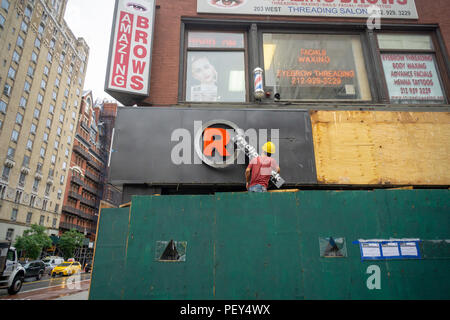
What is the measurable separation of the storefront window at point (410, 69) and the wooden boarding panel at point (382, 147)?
1042 mm

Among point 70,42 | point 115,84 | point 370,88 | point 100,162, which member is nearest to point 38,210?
point 100,162

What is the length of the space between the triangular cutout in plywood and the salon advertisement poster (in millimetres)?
7275

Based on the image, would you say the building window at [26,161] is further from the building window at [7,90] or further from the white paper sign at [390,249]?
the white paper sign at [390,249]

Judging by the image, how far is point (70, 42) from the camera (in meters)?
63.4

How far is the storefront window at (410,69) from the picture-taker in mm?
8242

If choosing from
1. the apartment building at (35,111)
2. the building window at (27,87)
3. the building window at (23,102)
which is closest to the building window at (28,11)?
the apartment building at (35,111)

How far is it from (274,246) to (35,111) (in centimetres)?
5980

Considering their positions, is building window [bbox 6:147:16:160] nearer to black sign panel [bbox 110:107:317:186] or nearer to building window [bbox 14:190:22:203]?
building window [bbox 14:190:22:203]

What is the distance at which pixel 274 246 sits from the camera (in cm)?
444

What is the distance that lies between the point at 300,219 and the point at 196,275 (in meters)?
1.91

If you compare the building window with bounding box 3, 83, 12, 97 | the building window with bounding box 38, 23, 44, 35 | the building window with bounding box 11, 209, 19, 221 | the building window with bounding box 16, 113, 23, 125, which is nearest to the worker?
the building window with bounding box 11, 209, 19, 221

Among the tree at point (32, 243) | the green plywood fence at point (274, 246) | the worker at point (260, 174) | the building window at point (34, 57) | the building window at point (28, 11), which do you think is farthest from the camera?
the building window at point (34, 57)

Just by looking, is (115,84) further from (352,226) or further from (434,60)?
(434,60)

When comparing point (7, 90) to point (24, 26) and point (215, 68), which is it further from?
point (215, 68)
